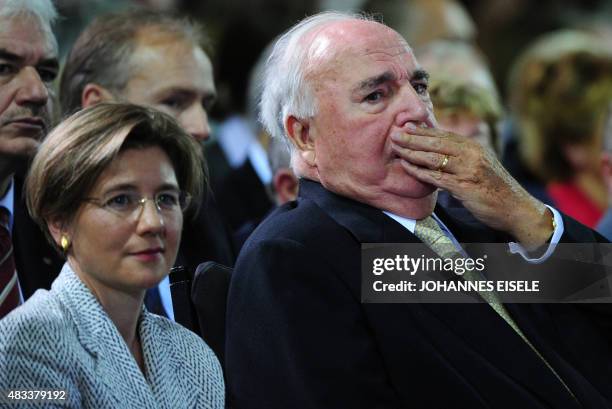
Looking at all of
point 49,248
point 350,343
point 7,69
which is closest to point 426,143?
point 350,343

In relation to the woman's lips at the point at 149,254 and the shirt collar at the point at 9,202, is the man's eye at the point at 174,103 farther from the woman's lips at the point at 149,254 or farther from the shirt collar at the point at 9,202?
the woman's lips at the point at 149,254

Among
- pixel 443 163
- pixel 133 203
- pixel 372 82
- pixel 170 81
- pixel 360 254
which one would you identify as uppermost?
pixel 170 81

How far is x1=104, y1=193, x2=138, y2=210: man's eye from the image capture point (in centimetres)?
327

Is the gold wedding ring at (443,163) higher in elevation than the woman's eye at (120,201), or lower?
higher

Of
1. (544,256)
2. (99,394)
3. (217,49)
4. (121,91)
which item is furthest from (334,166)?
(217,49)

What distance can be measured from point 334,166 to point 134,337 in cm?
75

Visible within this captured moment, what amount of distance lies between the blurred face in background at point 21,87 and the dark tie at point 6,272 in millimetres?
227

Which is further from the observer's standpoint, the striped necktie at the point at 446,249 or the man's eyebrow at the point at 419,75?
the man's eyebrow at the point at 419,75

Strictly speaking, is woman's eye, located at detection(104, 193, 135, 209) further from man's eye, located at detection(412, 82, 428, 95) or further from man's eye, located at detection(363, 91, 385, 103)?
man's eye, located at detection(412, 82, 428, 95)

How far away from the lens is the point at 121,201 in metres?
3.29

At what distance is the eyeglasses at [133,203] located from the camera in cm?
326

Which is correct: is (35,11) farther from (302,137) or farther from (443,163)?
(443,163)

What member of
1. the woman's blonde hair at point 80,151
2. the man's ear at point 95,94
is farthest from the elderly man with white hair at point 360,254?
the man's ear at point 95,94

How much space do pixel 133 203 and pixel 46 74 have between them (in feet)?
2.92
